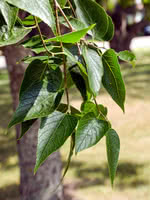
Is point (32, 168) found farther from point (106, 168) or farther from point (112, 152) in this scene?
point (112, 152)

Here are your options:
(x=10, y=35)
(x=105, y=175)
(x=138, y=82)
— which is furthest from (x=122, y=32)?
(x=10, y=35)

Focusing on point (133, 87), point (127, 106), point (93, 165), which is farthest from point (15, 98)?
point (133, 87)

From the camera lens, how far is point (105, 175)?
128 inches

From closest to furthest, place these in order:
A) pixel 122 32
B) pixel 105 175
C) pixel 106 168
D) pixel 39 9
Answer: pixel 39 9 → pixel 105 175 → pixel 106 168 → pixel 122 32

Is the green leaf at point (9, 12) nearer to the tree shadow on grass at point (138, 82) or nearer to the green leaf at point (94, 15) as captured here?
the green leaf at point (94, 15)

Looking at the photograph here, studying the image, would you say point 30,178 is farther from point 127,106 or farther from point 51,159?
point 127,106

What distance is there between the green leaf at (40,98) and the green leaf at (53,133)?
0.10 feet

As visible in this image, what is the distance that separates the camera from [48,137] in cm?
52

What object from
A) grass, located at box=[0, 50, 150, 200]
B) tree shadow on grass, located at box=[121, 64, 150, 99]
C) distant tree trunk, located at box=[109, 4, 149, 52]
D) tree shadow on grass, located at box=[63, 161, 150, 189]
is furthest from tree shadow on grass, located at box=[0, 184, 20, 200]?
distant tree trunk, located at box=[109, 4, 149, 52]

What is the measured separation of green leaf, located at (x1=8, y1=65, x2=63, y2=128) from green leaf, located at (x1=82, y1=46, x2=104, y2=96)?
0.06m

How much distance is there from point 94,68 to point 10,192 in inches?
111

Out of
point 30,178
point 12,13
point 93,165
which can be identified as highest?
point 12,13

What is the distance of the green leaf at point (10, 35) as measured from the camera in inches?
19.9

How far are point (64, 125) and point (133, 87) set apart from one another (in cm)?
665
